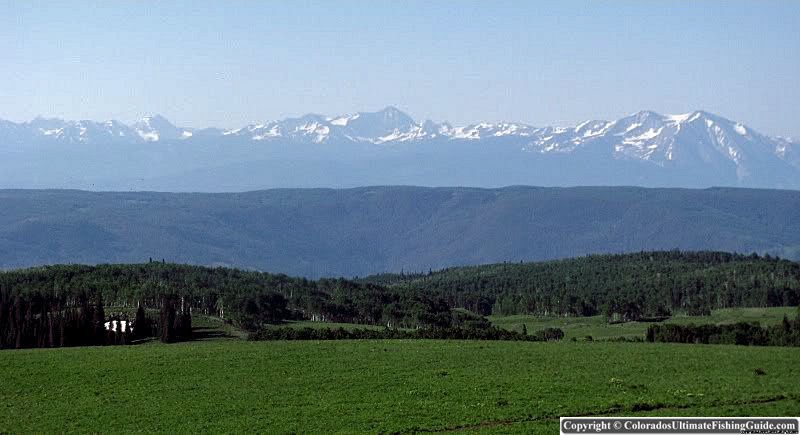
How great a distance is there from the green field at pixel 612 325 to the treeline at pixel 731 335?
28369 millimetres

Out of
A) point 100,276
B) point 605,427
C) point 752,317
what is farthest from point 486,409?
point 100,276

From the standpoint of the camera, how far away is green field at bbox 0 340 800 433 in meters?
56.2

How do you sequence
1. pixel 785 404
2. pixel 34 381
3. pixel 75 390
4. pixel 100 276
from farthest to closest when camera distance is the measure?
pixel 100 276
pixel 34 381
pixel 75 390
pixel 785 404

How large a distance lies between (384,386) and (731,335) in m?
49.5

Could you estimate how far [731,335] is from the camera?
4146 inches

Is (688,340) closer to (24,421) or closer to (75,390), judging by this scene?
(75,390)

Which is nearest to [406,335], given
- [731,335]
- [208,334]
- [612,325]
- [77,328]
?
[208,334]

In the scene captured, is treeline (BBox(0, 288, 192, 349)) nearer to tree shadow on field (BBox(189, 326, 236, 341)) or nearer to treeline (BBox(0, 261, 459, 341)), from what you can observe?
tree shadow on field (BBox(189, 326, 236, 341))

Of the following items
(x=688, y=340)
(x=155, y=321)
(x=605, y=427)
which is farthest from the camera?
(x=155, y=321)

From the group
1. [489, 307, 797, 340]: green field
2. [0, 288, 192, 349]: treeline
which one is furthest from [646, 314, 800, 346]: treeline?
[0, 288, 192, 349]: treeline

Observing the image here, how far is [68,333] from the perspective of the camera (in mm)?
120312

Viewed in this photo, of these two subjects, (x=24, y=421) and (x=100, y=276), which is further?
(x=100, y=276)

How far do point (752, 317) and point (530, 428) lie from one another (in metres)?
116

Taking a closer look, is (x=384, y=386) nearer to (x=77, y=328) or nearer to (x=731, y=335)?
(x=731, y=335)
